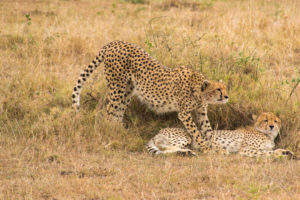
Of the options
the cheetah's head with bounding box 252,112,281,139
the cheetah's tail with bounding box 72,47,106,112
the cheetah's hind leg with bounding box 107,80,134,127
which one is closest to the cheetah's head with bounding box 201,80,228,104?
the cheetah's head with bounding box 252,112,281,139

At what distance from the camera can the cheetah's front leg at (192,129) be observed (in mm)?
5445

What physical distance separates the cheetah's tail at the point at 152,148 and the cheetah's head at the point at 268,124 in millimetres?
1181

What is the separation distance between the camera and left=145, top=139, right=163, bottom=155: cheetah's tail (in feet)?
16.9

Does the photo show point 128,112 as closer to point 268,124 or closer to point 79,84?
point 79,84

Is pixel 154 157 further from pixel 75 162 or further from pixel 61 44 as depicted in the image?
pixel 61 44

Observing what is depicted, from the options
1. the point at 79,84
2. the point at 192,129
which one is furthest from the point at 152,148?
the point at 79,84

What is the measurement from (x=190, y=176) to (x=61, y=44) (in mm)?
4022

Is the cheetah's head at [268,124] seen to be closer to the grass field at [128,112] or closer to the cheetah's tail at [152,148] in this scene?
the grass field at [128,112]

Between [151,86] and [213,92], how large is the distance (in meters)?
0.71

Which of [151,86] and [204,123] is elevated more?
[151,86]

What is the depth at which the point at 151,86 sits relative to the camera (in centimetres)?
569

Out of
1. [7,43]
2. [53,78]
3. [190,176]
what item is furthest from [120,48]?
[7,43]

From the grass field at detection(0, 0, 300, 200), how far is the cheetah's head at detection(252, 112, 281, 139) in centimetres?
14

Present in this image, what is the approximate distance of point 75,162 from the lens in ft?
15.6
